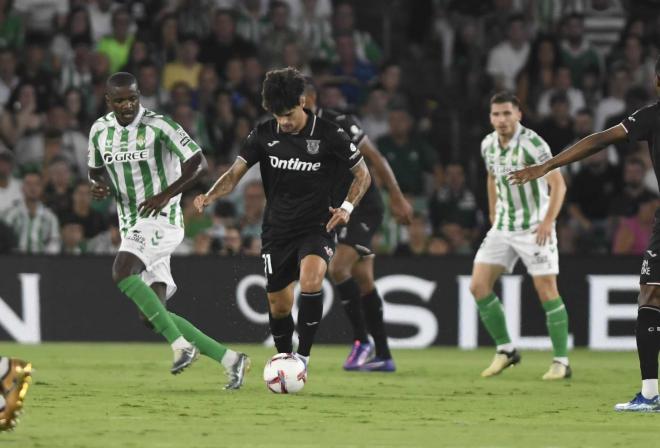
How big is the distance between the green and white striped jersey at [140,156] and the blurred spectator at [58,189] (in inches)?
218

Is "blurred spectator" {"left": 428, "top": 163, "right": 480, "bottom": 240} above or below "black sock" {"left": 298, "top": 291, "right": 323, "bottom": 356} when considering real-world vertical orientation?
above

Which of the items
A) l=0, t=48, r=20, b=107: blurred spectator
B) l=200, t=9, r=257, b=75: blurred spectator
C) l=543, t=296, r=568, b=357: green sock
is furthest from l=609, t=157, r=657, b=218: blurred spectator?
l=0, t=48, r=20, b=107: blurred spectator

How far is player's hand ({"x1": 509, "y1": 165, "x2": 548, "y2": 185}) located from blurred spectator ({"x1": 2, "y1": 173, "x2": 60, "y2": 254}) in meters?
7.76

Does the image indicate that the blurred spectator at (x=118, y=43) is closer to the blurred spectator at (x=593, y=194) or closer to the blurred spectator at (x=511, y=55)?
the blurred spectator at (x=511, y=55)

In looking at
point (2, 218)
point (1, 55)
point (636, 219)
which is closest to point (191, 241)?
point (2, 218)

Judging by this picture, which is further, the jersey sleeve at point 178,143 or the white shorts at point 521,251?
the white shorts at point 521,251

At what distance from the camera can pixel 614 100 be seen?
56.8 feet

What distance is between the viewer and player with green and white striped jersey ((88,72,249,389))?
920 centimetres

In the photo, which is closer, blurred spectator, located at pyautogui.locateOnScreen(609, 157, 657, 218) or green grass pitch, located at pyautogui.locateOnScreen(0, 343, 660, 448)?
green grass pitch, located at pyautogui.locateOnScreen(0, 343, 660, 448)

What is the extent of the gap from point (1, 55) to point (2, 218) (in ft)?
9.17

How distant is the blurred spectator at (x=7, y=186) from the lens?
1524 cm

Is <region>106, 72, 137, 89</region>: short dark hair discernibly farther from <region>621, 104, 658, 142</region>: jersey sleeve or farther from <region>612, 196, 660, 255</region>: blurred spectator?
<region>612, 196, 660, 255</region>: blurred spectator

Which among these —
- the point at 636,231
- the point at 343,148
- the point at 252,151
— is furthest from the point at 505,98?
the point at 636,231

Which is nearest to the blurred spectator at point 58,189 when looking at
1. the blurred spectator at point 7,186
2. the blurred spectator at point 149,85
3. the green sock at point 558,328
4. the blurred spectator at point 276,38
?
the blurred spectator at point 7,186
